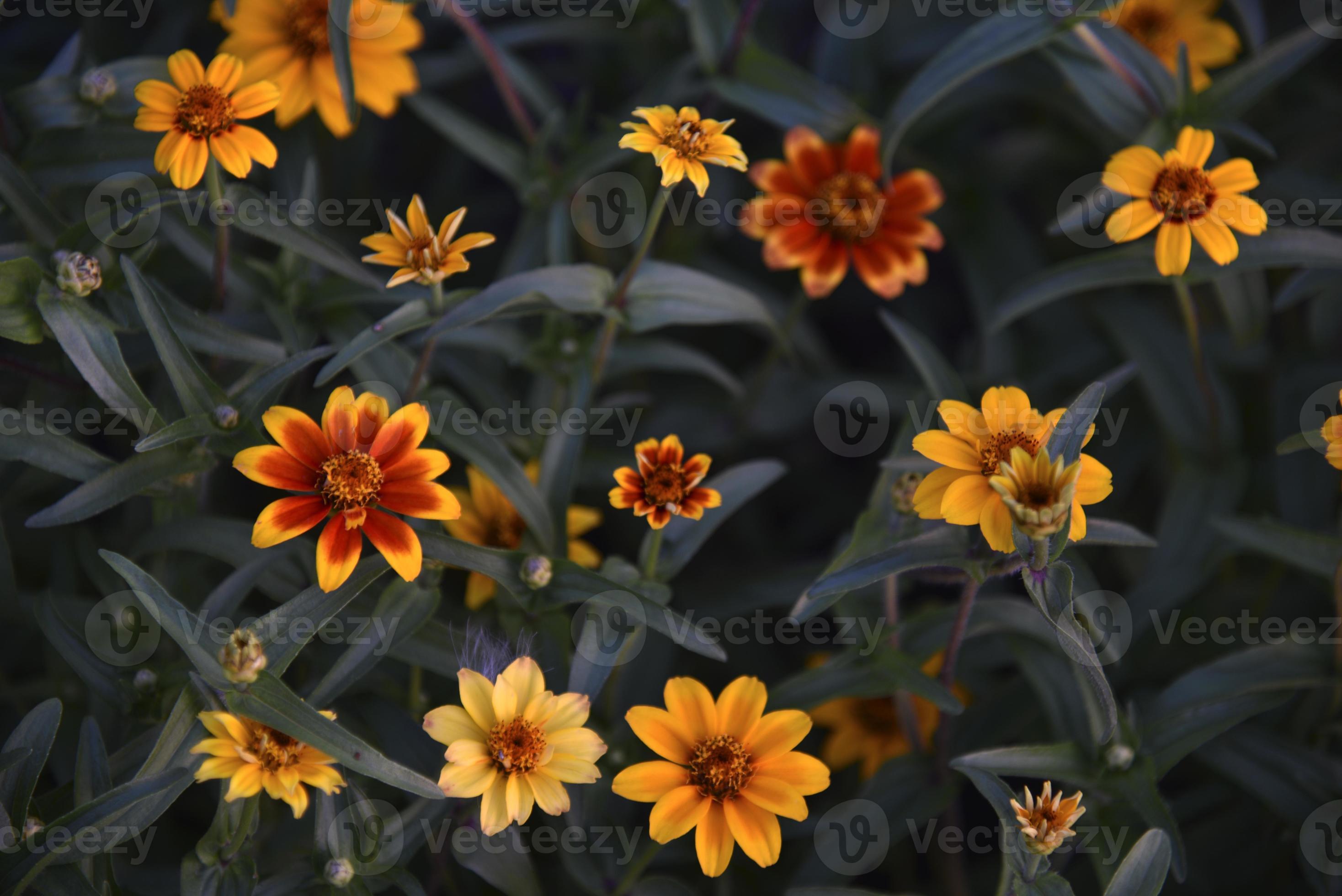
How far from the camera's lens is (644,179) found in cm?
202

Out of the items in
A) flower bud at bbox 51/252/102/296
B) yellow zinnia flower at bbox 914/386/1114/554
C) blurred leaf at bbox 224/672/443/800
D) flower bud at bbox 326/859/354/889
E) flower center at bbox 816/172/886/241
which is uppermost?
flower center at bbox 816/172/886/241

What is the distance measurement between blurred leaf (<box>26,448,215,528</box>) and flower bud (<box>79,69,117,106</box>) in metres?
0.65

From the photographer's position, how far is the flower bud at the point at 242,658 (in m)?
1.10

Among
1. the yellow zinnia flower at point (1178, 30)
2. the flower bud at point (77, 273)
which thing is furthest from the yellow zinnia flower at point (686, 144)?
the yellow zinnia flower at point (1178, 30)

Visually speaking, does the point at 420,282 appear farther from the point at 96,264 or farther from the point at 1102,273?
the point at 1102,273

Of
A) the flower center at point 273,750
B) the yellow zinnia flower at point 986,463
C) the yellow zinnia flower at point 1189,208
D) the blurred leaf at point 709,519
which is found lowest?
the flower center at point 273,750

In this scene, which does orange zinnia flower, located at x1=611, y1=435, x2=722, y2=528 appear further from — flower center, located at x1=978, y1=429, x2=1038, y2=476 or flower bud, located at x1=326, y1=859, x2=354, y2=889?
flower bud, located at x1=326, y1=859, x2=354, y2=889

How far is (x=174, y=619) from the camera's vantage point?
3.71 feet

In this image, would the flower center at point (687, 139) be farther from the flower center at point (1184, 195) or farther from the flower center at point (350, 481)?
the flower center at point (1184, 195)

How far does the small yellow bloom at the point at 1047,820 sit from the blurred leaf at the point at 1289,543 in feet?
2.17

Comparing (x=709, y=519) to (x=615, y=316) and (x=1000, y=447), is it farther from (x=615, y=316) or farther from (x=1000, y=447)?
(x=1000, y=447)

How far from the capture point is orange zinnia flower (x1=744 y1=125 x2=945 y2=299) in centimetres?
183

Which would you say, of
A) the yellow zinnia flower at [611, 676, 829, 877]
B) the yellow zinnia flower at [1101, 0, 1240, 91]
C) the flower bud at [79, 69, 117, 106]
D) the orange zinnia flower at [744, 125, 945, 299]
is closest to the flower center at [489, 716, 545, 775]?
the yellow zinnia flower at [611, 676, 829, 877]

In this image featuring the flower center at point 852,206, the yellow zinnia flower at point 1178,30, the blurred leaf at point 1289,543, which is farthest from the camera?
the yellow zinnia flower at point 1178,30
